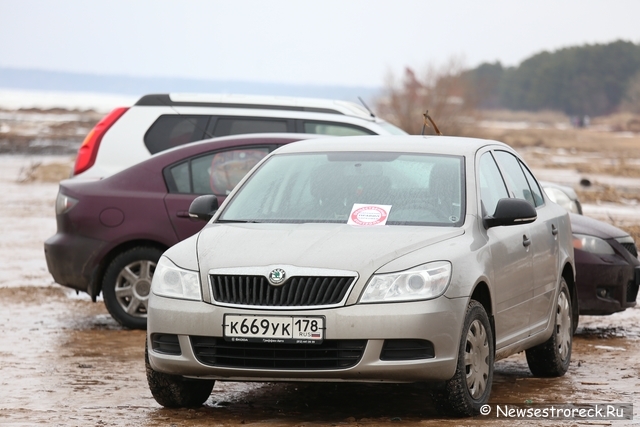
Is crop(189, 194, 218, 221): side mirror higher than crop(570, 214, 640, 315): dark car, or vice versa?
crop(189, 194, 218, 221): side mirror

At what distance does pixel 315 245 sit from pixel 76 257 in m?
4.26

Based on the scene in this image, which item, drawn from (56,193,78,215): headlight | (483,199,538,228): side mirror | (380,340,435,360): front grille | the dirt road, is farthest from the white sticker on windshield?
(56,193,78,215): headlight

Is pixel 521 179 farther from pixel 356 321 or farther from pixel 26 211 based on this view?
pixel 26 211

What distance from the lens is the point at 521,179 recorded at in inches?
335

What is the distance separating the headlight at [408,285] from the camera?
6375 mm

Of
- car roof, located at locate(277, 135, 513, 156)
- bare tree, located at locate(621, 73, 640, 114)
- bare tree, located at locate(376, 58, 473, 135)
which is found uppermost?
car roof, located at locate(277, 135, 513, 156)

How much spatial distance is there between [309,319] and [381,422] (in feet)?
2.55

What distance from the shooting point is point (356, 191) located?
7449 millimetres

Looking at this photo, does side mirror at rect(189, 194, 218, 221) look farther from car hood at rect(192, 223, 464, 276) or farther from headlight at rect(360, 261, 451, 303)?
headlight at rect(360, 261, 451, 303)

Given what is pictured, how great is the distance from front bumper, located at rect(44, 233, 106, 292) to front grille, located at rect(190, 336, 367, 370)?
405cm

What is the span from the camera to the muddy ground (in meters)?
6.85

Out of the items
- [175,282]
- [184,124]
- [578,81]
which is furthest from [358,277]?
[578,81]

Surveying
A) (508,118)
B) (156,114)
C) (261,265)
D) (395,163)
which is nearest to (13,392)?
(261,265)

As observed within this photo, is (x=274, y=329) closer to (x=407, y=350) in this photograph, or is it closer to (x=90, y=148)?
(x=407, y=350)
